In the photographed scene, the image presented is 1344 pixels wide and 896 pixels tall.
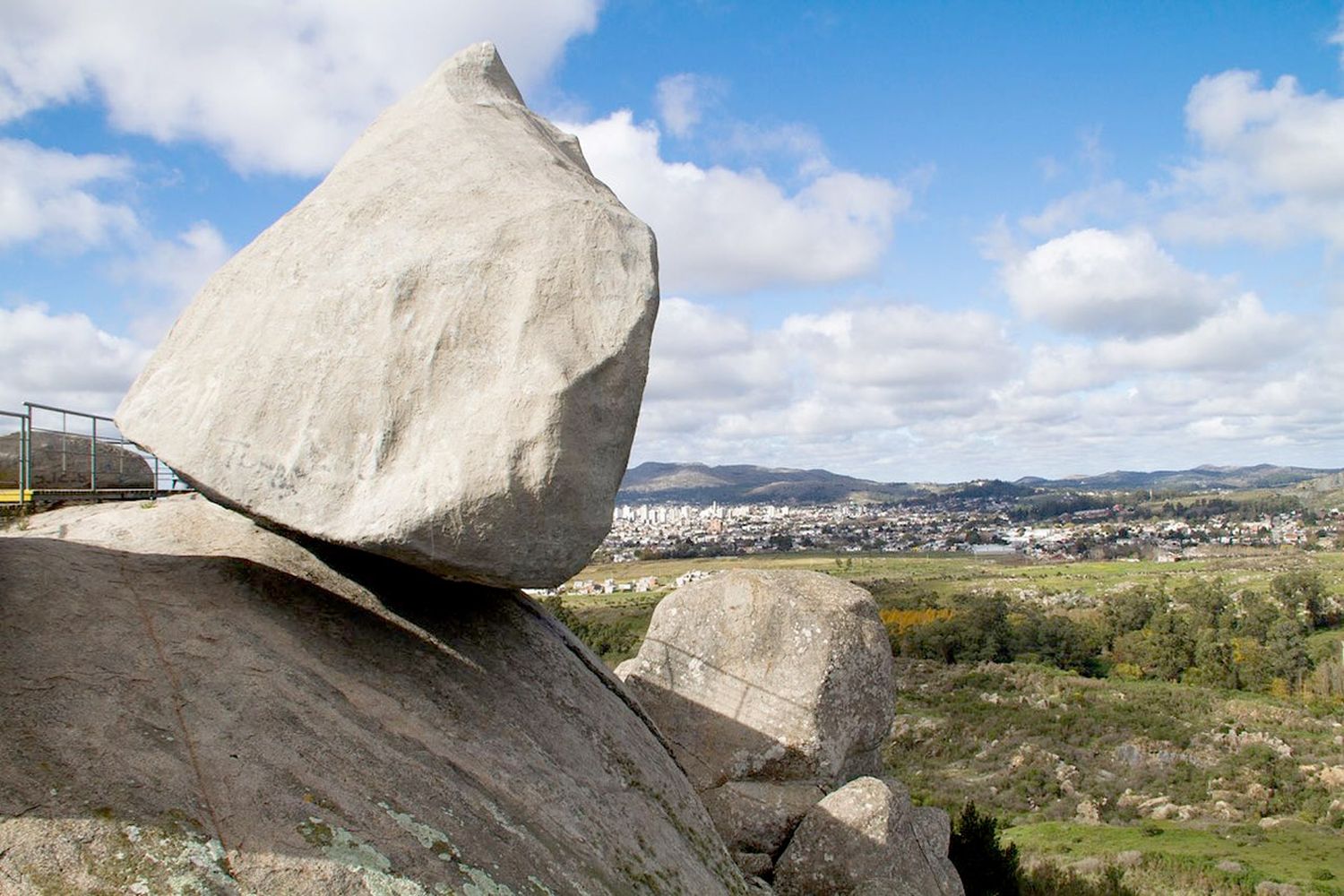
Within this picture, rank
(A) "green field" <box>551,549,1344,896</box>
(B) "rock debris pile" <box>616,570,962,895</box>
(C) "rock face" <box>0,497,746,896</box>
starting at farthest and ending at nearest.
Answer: (A) "green field" <box>551,549,1344,896</box> → (B) "rock debris pile" <box>616,570,962,895</box> → (C) "rock face" <box>0,497,746,896</box>

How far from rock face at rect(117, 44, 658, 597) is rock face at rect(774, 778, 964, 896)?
734cm

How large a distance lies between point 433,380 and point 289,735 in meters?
2.31

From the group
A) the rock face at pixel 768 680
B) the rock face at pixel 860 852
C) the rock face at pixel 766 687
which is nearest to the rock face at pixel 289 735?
the rock face at pixel 860 852

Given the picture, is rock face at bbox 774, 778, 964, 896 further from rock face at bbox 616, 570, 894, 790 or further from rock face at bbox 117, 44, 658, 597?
rock face at bbox 117, 44, 658, 597

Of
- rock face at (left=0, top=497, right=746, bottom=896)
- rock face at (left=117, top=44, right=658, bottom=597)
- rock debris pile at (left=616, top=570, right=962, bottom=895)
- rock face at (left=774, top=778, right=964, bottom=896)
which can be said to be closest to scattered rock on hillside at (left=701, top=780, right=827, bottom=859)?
rock debris pile at (left=616, top=570, right=962, bottom=895)

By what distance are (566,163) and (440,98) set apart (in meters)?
1.38

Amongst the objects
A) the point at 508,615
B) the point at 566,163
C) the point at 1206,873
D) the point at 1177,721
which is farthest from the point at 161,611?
the point at 1177,721

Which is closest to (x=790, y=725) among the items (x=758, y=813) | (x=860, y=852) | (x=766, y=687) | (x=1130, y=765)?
(x=766, y=687)

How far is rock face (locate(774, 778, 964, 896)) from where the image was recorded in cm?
1157

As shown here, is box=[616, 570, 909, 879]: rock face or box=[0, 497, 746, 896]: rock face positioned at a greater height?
box=[0, 497, 746, 896]: rock face

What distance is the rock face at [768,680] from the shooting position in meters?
13.5

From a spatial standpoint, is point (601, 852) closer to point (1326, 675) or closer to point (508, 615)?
point (508, 615)

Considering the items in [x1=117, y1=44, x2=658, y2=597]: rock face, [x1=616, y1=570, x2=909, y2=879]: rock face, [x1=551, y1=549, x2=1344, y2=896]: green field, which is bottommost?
[x1=551, y1=549, x2=1344, y2=896]: green field

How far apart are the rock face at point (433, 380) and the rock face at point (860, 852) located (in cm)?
734
